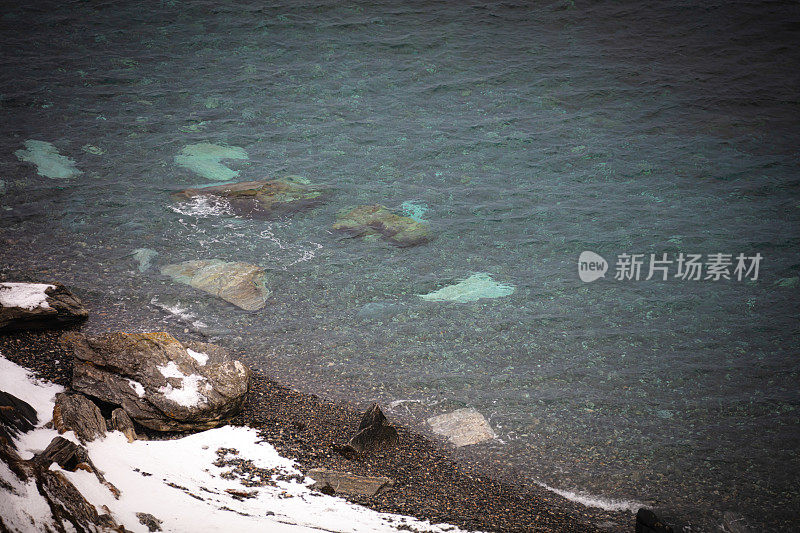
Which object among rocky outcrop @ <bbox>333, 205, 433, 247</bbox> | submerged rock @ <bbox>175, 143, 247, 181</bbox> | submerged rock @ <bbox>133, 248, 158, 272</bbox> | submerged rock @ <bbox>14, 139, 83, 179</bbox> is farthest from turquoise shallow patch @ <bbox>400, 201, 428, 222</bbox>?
submerged rock @ <bbox>14, 139, 83, 179</bbox>

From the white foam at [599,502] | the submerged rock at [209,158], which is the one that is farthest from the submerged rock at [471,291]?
the submerged rock at [209,158]

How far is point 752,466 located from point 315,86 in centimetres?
591

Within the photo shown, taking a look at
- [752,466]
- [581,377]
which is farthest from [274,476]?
[752,466]

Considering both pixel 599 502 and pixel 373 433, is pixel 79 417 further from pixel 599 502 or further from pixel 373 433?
pixel 599 502

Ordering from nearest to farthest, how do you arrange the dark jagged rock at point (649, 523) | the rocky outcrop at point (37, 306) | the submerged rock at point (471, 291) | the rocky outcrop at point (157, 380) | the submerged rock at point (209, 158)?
the dark jagged rock at point (649, 523)
the rocky outcrop at point (157, 380)
the rocky outcrop at point (37, 306)
the submerged rock at point (471, 291)
the submerged rock at point (209, 158)

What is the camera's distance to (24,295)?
3918mm

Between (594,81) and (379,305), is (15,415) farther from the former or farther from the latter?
(594,81)

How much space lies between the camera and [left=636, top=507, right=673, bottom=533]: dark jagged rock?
9.61ft

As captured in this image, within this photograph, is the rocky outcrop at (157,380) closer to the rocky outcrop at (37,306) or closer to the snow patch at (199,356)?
the snow patch at (199,356)

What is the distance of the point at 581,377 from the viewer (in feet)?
13.4

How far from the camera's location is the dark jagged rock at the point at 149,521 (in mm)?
2479

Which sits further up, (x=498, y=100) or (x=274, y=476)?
(x=498, y=100)

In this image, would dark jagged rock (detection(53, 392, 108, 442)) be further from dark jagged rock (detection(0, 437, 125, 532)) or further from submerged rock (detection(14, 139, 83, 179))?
submerged rock (detection(14, 139, 83, 179))

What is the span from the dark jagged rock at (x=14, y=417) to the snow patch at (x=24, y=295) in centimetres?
94
